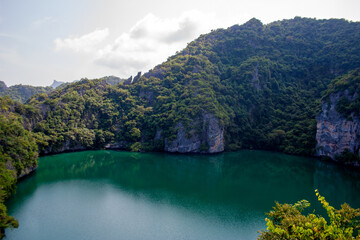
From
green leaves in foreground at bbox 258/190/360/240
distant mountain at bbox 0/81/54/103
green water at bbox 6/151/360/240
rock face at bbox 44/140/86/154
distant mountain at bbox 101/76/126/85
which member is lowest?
green water at bbox 6/151/360/240

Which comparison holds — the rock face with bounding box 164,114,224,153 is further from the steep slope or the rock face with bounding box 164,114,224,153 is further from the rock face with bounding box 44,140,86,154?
the steep slope

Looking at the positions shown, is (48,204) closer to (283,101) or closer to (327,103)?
(327,103)

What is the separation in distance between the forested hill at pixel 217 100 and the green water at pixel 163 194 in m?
6.08

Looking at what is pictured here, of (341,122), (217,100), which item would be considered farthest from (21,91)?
(341,122)

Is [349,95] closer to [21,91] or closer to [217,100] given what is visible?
[217,100]

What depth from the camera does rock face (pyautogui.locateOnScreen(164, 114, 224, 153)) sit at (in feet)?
160

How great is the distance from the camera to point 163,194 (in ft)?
88.1

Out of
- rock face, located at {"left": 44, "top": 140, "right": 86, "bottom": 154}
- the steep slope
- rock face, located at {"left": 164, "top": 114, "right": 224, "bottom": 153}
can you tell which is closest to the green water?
rock face, located at {"left": 44, "top": 140, "right": 86, "bottom": 154}

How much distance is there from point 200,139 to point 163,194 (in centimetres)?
2390

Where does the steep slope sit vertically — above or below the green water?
above

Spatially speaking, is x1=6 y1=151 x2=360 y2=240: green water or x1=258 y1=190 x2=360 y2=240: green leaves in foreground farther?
x1=6 y1=151 x2=360 y2=240: green water

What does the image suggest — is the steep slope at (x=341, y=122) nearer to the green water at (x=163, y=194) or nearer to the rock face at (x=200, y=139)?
the green water at (x=163, y=194)

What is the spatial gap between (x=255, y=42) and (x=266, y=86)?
18.3m

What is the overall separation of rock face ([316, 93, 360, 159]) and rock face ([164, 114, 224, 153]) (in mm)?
18399
